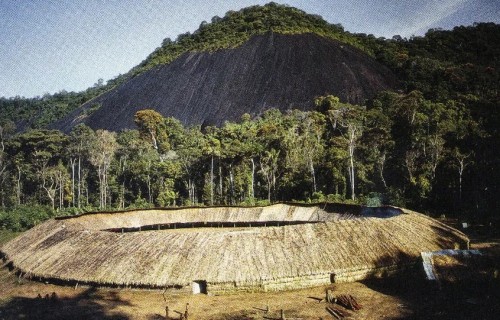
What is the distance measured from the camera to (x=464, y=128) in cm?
4097

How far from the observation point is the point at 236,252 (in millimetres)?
18141

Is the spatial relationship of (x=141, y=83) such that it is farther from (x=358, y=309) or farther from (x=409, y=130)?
(x=358, y=309)

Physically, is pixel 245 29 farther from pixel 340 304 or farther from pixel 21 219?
pixel 340 304

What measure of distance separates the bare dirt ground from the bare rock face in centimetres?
5644

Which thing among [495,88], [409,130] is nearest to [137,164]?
[409,130]

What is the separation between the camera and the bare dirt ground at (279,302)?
14398 millimetres

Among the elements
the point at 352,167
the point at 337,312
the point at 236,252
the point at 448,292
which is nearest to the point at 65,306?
the point at 236,252

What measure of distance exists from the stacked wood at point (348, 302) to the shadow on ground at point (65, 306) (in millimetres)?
8281

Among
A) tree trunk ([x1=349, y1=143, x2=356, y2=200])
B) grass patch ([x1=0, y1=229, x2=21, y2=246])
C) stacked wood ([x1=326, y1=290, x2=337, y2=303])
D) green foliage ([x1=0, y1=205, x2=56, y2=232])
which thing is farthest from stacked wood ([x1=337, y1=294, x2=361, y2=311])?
green foliage ([x1=0, y1=205, x2=56, y2=232])

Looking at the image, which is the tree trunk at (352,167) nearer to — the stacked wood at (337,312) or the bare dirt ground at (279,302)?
the bare dirt ground at (279,302)

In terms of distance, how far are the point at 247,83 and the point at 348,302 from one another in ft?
228

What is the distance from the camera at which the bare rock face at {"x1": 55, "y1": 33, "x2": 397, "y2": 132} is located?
74.9 metres

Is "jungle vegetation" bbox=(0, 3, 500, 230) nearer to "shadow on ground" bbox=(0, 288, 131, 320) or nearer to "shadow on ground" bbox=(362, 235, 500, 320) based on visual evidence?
"shadow on ground" bbox=(362, 235, 500, 320)

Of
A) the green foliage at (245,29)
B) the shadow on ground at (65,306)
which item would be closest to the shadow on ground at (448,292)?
the shadow on ground at (65,306)
